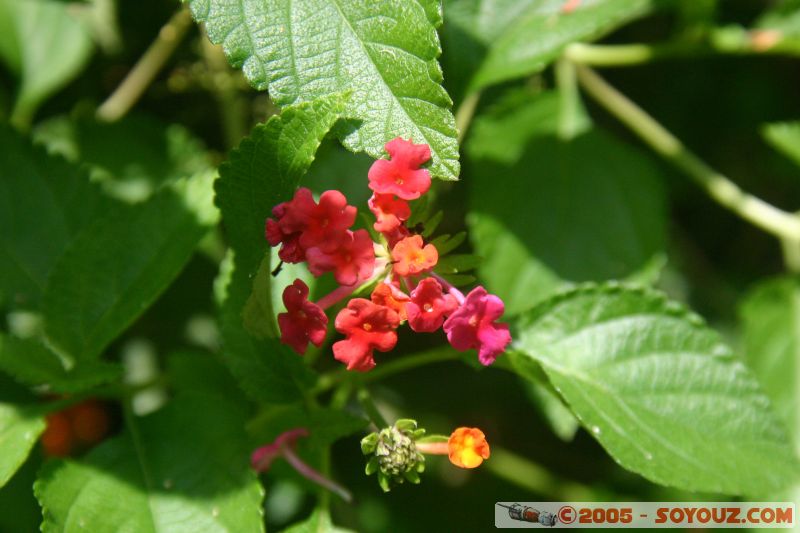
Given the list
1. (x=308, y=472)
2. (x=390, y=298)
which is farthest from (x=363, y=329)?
(x=308, y=472)

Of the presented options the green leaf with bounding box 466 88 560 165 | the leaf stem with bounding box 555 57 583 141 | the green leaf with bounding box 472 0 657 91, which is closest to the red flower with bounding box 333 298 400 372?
the green leaf with bounding box 472 0 657 91

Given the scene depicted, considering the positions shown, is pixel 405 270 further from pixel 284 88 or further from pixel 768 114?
pixel 768 114

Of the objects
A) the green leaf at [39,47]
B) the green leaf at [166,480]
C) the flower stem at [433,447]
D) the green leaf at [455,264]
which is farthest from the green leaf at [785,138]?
the green leaf at [39,47]

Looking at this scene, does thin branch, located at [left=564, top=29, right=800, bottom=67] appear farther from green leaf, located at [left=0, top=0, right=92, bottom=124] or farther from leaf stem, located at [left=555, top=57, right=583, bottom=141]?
green leaf, located at [left=0, top=0, right=92, bottom=124]

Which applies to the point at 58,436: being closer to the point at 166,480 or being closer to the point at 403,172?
the point at 166,480

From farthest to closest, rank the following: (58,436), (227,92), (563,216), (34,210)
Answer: (227,92)
(58,436)
(563,216)
(34,210)

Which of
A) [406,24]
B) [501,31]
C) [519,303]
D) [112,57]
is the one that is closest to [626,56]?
[501,31]

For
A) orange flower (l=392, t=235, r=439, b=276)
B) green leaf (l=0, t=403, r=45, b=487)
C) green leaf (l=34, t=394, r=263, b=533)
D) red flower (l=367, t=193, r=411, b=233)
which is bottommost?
green leaf (l=34, t=394, r=263, b=533)
